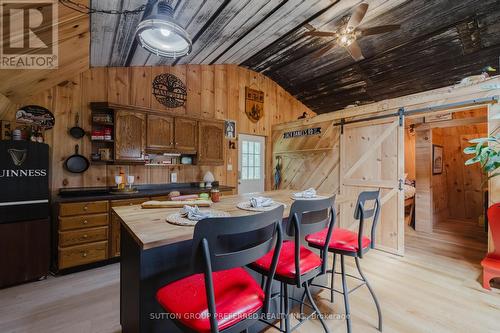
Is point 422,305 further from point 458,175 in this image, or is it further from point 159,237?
point 458,175

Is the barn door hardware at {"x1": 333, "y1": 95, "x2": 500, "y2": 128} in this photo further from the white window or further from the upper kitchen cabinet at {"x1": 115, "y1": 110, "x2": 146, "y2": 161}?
the upper kitchen cabinet at {"x1": 115, "y1": 110, "x2": 146, "y2": 161}

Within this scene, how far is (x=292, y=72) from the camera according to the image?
528 cm

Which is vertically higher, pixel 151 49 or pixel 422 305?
pixel 151 49

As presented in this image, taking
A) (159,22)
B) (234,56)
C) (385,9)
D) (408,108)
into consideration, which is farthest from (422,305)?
(234,56)

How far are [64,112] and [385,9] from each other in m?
4.82

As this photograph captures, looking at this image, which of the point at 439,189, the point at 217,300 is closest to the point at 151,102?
the point at 217,300

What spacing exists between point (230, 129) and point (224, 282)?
4.01 m

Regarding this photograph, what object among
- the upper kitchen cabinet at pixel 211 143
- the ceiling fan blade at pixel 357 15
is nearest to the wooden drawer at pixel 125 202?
the upper kitchen cabinet at pixel 211 143

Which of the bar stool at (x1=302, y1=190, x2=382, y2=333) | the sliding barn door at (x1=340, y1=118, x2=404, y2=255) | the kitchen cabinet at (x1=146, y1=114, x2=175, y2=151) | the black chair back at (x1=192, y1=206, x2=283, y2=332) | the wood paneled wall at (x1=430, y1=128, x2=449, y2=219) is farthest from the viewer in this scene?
the wood paneled wall at (x1=430, y1=128, x2=449, y2=219)

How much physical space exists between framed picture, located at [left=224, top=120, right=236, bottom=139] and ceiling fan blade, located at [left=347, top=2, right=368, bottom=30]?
9.07 feet

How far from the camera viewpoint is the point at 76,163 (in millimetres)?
3236

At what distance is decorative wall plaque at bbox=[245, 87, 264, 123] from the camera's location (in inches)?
205

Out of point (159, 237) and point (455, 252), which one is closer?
point (159, 237)

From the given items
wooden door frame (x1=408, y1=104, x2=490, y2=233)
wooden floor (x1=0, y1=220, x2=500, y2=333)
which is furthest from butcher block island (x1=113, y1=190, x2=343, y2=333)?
wooden door frame (x1=408, y1=104, x2=490, y2=233)
